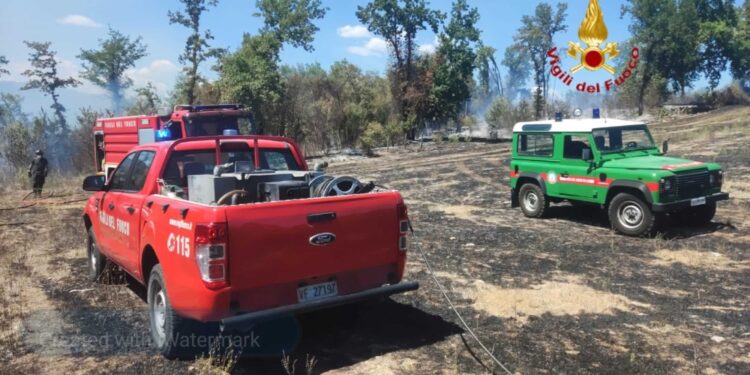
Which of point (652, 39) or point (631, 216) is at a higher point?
point (652, 39)

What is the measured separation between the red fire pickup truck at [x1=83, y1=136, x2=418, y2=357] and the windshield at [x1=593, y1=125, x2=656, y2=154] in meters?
6.34

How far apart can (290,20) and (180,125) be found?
22282 mm

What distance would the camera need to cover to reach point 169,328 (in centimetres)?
432

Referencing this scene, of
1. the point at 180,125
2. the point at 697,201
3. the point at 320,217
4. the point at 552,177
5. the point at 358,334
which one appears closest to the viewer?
the point at 320,217

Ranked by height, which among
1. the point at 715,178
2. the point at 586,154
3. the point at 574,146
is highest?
the point at 574,146

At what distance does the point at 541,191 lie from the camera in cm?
1095

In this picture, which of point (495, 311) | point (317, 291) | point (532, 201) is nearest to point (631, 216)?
point (532, 201)

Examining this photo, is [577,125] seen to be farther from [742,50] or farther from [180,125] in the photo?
[742,50]

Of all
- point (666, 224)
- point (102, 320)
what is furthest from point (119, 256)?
point (666, 224)

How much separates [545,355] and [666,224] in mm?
6769

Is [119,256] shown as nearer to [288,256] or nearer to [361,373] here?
[288,256]

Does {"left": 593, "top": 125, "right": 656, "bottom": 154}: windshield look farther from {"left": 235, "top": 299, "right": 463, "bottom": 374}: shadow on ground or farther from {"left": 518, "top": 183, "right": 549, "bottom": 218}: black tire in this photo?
{"left": 235, "top": 299, "right": 463, "bottom": 374}: shadow on ground

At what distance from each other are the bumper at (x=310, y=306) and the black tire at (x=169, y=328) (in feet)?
1.75

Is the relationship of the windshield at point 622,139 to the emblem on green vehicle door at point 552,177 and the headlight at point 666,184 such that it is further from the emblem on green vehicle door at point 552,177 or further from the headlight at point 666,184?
the headlight at point 666,184
